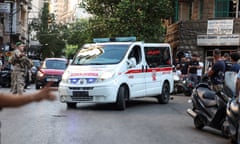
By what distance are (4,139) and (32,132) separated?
77cm

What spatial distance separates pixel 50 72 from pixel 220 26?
10.0m

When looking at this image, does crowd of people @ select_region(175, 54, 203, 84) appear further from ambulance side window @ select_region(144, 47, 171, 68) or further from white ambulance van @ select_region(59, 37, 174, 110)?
white ambulance van @ select_region(59, 37, 174, 110)

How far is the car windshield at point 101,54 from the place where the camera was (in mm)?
13172

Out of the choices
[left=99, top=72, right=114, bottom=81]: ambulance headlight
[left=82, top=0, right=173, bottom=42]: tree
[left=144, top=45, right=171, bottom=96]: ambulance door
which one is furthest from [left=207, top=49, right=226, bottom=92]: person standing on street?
[left=82, top=0, right=173, bottom=42]: tree

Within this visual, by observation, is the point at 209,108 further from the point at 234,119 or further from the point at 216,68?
the point at 216,68

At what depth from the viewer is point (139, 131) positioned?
9.23 m

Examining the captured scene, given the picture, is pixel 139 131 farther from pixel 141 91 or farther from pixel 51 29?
pixel 51 29

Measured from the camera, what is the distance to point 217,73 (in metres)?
11.8

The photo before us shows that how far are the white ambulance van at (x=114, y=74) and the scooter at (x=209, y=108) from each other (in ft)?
10.0

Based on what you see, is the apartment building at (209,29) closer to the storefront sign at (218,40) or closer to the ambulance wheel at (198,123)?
the storefront sign at (218,40)

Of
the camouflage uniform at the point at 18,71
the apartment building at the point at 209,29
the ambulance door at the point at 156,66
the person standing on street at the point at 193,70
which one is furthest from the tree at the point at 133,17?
the camouflage uniform at the point at 18,71

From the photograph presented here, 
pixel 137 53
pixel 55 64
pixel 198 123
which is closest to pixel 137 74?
pixel 137 53

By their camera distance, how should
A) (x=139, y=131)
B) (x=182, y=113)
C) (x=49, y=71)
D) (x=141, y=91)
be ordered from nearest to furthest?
(x=139, y=131) < (x=182, y=113) < (x=141, y=91) < (x=49, y=71)

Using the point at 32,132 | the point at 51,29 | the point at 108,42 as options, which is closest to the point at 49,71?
the point at 108,42
